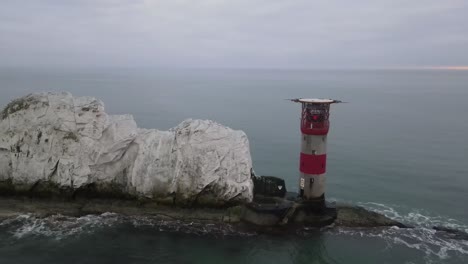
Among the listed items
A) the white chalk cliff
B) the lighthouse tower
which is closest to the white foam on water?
the lighthouse tower

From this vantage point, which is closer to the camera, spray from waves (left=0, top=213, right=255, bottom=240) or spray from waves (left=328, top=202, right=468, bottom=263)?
spray from waves (left=328, top=202, right=468, bottom=263)

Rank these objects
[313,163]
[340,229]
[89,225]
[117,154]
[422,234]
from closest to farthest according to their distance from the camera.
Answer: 1. [89,225]
2. [422,234]
3. [340,229]
4. [313,163]
5. [117,154]

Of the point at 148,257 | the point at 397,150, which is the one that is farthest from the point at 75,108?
the point at 397,150

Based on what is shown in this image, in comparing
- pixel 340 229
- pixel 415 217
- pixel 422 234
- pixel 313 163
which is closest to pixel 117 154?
pixel 313 163

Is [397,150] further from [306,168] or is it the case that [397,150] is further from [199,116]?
[199,116]

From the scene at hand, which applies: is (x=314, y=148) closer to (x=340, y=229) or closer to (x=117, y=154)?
(x=340, y=229)

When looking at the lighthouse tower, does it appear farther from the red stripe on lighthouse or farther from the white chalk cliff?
the white chalk cliff

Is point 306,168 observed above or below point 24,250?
above
